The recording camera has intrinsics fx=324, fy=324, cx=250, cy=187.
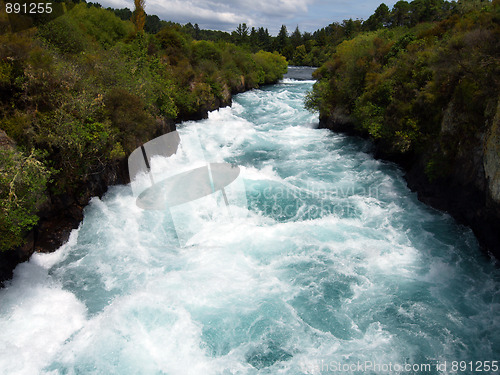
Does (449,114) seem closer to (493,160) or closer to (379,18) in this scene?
(493,160)

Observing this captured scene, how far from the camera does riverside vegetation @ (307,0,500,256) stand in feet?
30.9

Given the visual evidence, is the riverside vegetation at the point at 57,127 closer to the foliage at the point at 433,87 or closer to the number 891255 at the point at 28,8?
the number 891255 at the point at 28,8

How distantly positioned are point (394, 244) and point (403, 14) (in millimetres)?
65592

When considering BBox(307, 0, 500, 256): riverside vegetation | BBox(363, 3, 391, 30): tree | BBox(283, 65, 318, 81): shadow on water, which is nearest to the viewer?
BBox(307, 0, 500, 256): riverside vegetation

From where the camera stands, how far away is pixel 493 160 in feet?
28.4

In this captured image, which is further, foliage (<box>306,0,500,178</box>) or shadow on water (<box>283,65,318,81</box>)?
shadow on water (<box>283,65,318,81</box>)

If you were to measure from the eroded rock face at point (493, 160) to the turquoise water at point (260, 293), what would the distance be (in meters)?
2.02

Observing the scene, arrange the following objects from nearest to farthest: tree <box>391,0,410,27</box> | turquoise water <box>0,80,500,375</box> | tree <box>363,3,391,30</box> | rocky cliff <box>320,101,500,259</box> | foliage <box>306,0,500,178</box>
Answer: turquoise water <box>0,80,500,375</box> → rocky cliff <box>320,101,500,259</box> → foliage <box>306,0,500,178</box> → tree <box>391,0,410,27</box> → tree <box>363,3,391,30</box>

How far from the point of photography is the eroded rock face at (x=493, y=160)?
8.38 meters

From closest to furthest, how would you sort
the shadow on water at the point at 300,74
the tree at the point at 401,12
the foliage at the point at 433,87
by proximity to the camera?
the foliage at the point at 433,87 < the shadow on water at the point at 300,74 < the tree at the point at 401,12

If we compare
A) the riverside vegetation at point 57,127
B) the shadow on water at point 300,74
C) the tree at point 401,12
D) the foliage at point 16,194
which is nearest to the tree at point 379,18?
the tree at point 401,12

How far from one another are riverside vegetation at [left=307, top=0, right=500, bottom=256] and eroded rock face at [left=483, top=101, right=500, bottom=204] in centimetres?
3

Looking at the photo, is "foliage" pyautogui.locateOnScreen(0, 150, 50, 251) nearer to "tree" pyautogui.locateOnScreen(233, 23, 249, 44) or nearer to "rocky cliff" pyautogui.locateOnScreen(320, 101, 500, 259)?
"rocky cliff" pyautogui.locateOnScreen(320, 101, 500, 259)

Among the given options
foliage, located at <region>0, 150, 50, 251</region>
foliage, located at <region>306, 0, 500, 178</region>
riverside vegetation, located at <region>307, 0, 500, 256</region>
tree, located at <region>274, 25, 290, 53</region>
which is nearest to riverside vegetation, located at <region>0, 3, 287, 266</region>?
foliage, located at <region>0, 150, 50, 251</region>
